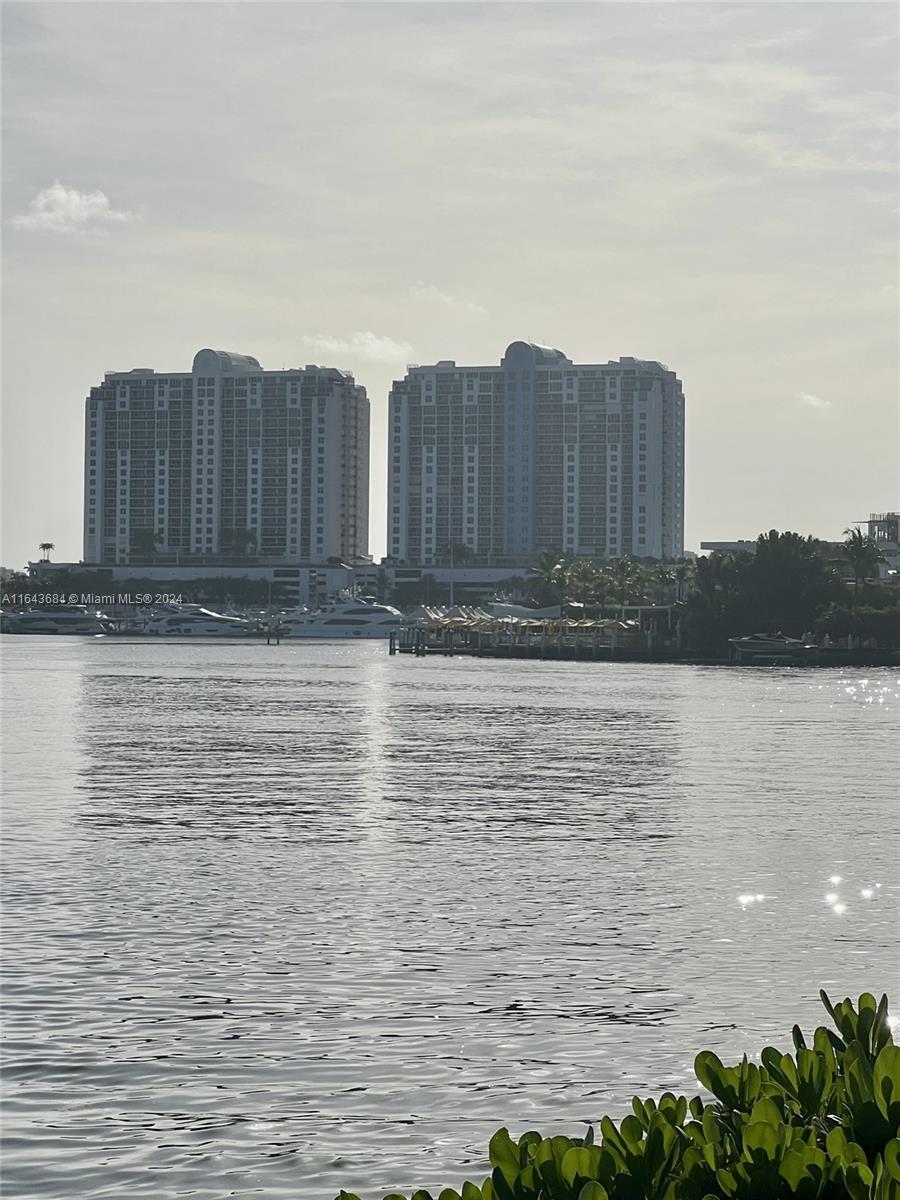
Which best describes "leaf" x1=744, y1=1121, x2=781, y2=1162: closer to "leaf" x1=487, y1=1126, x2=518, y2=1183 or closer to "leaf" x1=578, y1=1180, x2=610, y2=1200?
"leaf" x1=578, y1=1180, x2=610, y2=1200

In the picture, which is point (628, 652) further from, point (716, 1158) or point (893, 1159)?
point (893, 1159)

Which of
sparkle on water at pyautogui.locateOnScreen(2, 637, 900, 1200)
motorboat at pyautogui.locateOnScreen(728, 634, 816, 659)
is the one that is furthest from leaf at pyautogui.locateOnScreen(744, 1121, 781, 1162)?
motorboat at pyautogui.locateOnScreen(728, 634, 816, 659)

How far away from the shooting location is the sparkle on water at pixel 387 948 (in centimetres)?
1215

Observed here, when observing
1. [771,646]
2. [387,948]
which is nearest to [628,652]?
[771,646]

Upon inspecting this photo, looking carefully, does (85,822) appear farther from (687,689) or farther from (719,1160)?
(687,689)

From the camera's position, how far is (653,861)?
26641 millimetres

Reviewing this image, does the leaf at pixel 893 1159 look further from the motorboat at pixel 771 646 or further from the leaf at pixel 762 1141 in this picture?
the motorboat at pixel 771 646

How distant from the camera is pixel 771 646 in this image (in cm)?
17125

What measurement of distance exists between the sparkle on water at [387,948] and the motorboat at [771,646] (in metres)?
123

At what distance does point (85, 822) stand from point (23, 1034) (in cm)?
1698

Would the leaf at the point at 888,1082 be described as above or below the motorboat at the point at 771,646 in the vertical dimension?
above

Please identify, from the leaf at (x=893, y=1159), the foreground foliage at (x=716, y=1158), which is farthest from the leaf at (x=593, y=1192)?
the leaf at (x=893, y=1159)

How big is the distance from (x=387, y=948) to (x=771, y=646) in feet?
513

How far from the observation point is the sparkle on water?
12.1 m
